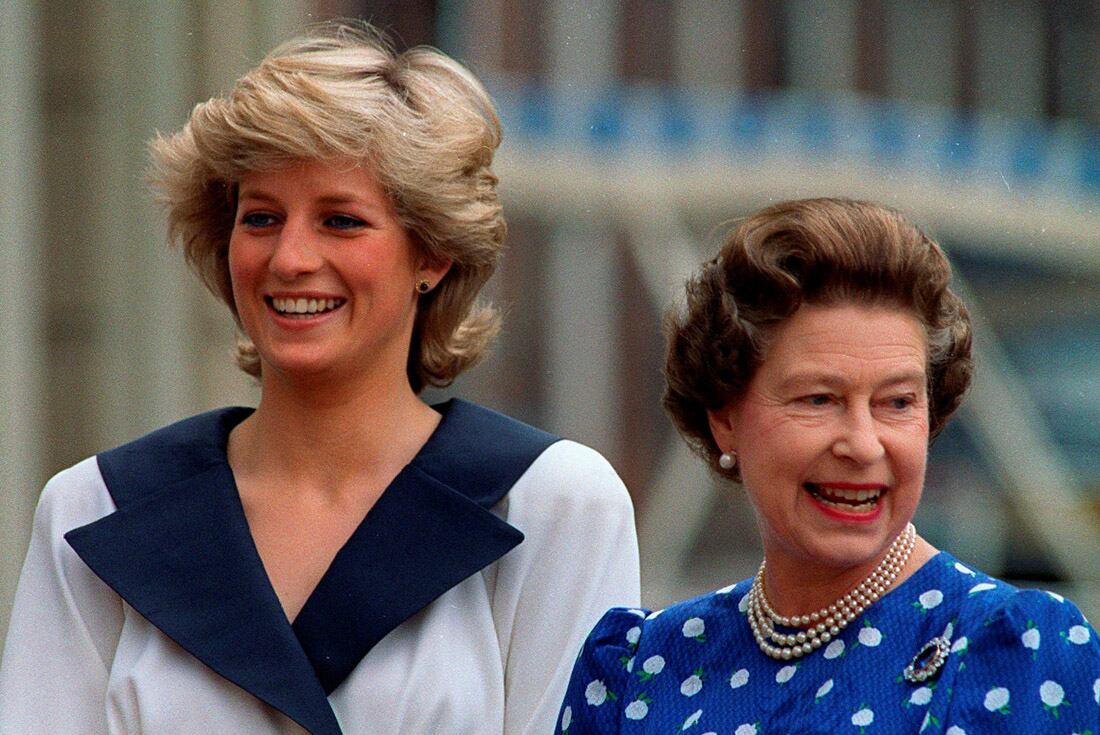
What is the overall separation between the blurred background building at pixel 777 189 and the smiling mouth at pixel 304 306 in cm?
334

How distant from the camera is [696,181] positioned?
25.6ft

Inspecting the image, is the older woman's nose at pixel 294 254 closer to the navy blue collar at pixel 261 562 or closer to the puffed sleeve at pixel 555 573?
the navy blue collar at pixel 261 562

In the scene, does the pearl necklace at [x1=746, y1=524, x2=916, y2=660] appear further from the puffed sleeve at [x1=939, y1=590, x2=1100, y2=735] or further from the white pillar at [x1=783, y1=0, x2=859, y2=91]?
the white pillar at [x1=783, y1=0, x2=859, y2=91]

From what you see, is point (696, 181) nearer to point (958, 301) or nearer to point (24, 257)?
point (24, 257)

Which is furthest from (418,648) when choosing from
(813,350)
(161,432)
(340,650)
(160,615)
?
(813,350)

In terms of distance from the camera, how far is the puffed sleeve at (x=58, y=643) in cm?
306

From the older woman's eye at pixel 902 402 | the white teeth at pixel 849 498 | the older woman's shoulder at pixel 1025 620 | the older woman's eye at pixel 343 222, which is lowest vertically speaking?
the older woman's shoulder at pixel 1025 620

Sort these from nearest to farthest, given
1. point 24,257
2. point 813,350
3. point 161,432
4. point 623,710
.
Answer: point 813,350, point 623,710, point 161,432, point 24,257

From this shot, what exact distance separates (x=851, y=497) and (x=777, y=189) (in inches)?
219

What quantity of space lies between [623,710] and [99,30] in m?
3.89

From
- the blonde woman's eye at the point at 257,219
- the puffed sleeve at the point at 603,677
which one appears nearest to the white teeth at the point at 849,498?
the puffed sleeve at the point at 603,677

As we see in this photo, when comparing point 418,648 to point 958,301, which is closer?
point 958,301

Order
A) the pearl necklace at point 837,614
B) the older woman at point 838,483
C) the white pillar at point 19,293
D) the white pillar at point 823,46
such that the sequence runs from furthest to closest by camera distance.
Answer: the white pillar at point 823,46 < the white pillar at point 19,293 < the pearl necklace at point 837,614 < the older woman at point 838,483

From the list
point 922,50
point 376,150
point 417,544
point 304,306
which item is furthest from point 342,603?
point 922,50
